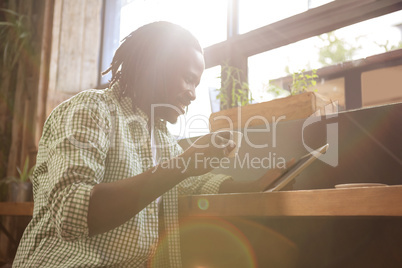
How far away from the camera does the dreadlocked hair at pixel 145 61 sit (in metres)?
1.33

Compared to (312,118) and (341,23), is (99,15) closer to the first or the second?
(341,23)

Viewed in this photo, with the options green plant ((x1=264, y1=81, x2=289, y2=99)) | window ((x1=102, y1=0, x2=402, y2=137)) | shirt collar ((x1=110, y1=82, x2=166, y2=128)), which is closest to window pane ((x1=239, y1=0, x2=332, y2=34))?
window ((x1=102, y1=0, x2=402, y2=137))

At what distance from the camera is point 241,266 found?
1.81 m

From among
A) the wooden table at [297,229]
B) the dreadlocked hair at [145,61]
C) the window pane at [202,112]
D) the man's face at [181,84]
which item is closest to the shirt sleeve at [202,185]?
the wooden table at [297,229]

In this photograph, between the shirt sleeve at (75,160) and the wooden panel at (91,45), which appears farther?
the wooden panel at (91,45)

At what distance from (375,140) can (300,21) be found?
98 cm

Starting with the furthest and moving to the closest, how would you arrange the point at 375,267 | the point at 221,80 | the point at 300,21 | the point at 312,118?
1. the point at 221,80
2. the point at 300,21
3. the point at 312,118
4. the point at 375,267

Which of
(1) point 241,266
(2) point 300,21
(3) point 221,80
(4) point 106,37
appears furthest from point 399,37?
(4) point 106,37

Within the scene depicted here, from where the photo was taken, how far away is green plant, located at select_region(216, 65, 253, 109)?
2.29 m

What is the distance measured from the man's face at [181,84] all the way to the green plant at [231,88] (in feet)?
2.88

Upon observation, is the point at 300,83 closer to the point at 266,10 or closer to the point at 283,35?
the point at 283,35

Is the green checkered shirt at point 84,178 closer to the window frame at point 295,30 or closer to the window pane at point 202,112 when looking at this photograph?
the window pane at point 202,112

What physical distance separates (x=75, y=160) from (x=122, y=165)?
0.19 m

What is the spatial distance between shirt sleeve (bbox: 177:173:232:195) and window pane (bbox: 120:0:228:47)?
1066 millimetres
